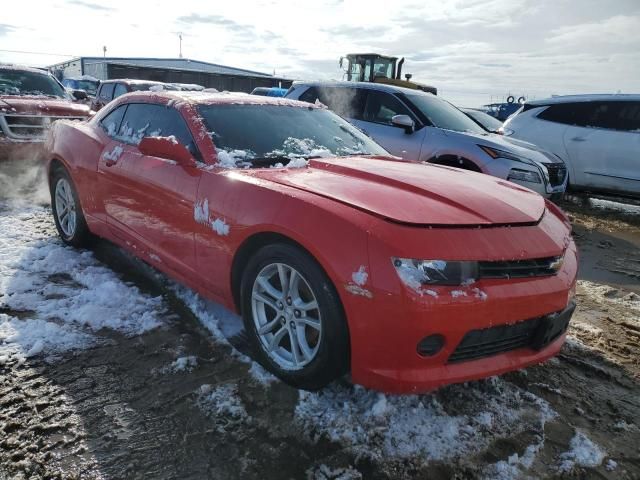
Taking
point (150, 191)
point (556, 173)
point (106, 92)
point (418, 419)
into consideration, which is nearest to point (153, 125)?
point (150, 191)

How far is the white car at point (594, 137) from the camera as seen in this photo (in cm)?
728

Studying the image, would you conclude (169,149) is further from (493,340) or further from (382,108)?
(382,108)

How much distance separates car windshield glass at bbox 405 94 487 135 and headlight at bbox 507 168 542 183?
886mm

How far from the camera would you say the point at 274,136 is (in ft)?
10.5

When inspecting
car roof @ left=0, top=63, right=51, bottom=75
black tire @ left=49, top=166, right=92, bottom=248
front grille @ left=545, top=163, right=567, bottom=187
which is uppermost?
car roof @ left=0, top=63, right=51, bottom=75

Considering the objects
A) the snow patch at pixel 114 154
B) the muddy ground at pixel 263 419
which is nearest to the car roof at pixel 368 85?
the snow patch at pixel 114 154

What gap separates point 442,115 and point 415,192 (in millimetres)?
4529

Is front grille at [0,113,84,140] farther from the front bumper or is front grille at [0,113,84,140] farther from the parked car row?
the front bumper

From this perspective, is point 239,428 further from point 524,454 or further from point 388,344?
point 524,454

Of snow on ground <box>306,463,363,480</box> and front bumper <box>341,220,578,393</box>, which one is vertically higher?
front bumper <box>341,220,578,393</box>

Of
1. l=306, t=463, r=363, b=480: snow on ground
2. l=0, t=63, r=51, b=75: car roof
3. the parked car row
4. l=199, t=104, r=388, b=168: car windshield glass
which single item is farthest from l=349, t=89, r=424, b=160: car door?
l=0, t=63, r=51, b=75: car roof

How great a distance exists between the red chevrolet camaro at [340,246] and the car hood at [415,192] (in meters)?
0.01

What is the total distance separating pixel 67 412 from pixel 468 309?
1.84 meters

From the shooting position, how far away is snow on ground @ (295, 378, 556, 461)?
2.08 m
